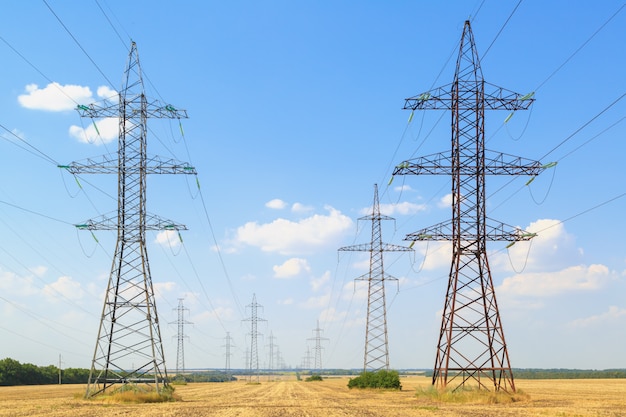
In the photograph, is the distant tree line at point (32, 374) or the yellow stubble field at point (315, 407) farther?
the distant tree line at point (32, 374)

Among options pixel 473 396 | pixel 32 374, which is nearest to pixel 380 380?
pixel 473 396

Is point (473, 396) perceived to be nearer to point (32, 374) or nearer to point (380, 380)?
point (380, 380)

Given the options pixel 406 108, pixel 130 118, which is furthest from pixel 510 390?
pixel 130 118

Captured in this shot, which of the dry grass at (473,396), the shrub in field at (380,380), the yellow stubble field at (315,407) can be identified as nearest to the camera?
the yellow stubble field at (315,407)


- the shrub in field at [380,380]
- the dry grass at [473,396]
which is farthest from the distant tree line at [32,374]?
the dry grass at [473,396]

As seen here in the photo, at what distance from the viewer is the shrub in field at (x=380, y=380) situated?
70.1 meters

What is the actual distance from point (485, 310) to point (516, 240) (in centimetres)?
561

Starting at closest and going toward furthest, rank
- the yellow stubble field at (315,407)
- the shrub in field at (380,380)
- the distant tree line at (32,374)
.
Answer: the yellow stubble field at (315,407) → the shrub in field at (380,380) → the distant tree line at (32,374)

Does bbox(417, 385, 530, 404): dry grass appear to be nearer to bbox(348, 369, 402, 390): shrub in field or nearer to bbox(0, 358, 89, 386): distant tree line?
bbox(348, 369, 402, 390): shrub in field

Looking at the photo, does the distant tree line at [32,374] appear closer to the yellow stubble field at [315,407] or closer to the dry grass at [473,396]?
the yellow stubble field at [315,407]

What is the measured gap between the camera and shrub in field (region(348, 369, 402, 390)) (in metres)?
70.1

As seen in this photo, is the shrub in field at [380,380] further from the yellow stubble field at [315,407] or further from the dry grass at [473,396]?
the dry grass at [473,396]

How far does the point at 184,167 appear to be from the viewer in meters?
46.6

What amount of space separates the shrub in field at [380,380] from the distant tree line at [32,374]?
66323mm
